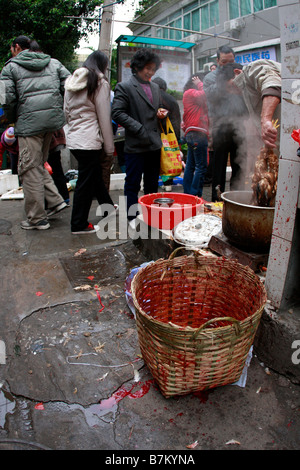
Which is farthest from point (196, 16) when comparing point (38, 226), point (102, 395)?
point (102, 395)

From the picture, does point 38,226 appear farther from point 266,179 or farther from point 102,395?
point 266,179

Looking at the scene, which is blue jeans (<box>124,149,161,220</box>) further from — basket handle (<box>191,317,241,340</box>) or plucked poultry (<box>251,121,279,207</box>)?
basket handle (<box>191,317,241,340</box>)

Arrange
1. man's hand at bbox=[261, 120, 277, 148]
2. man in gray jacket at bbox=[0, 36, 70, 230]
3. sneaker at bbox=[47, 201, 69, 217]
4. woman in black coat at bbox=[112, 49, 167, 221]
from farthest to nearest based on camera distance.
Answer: sneaker at bbox=[47, 201, 69, 217] < man in gray jacket at bbox=[0, 36, 70, 230] < woman in black coat at bbox=[112, 49, 167, 221] < man's hand at bbox=[261, 120, 277, 148]

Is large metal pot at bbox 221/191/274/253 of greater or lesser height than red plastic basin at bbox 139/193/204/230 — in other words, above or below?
above

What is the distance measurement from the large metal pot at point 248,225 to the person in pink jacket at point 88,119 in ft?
8.32

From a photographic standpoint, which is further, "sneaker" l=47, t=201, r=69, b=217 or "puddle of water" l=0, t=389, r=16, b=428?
"sneaker" l=47, t=201, r=69, b=217

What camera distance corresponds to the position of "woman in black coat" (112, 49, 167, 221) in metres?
4.49

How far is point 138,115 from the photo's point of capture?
4.64m

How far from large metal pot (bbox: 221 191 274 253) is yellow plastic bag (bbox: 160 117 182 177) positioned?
2.11m

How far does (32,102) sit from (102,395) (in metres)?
A: 4.19

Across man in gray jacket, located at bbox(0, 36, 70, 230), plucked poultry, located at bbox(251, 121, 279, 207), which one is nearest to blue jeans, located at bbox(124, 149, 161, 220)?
man in gray jacket, located at bbox(0, 36, 70, 230)

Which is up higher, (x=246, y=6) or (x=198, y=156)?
(x=246, y=6)

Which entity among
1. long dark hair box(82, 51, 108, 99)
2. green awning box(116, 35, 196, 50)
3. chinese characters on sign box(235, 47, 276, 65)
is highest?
chinese characters on sign box(235, 47, 276, 65)

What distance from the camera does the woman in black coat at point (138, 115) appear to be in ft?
14.7
